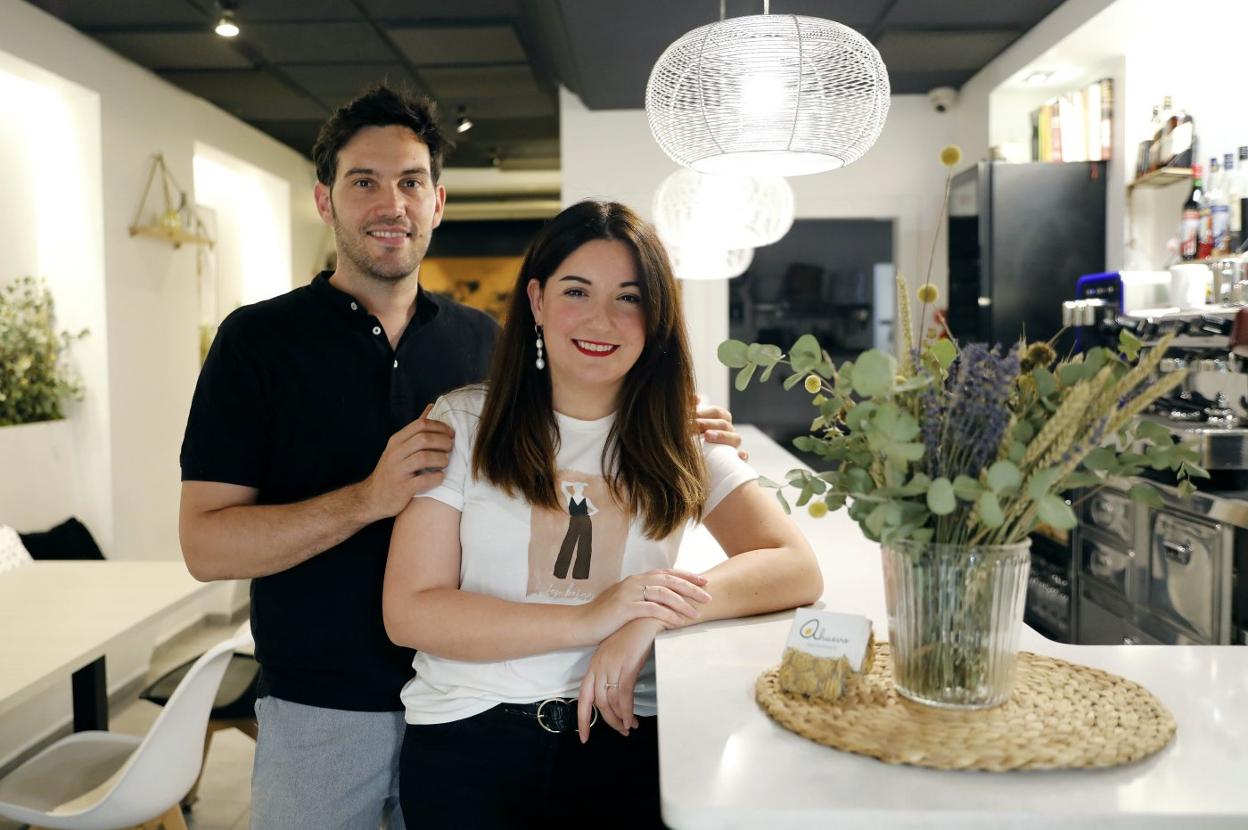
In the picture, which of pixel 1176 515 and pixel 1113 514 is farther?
pixel 1113 514

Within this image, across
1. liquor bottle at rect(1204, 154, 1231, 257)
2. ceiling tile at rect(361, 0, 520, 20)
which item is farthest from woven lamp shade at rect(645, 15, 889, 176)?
ceiling tile at rect(361, 0, 520, 20)

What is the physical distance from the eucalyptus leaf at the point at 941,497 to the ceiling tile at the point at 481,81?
187 inches

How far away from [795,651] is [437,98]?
536 centimetres

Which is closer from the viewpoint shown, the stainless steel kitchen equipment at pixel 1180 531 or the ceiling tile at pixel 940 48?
the stainless steel kitchen equipment at pixel 1180 531

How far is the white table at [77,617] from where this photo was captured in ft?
7.57

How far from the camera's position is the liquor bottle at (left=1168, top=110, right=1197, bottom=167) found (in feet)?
12.9

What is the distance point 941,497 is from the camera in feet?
3.17

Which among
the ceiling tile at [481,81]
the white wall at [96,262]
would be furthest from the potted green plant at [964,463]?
the ceiling tile at [481,81]

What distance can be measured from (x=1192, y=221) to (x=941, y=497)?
11.6ft

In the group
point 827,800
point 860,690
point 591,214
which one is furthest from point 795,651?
point 591,214

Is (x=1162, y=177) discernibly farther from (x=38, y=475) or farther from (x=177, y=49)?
(x=38, y=475)

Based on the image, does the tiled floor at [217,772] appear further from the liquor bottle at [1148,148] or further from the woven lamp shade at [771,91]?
the liquor bottle at [1148,148]

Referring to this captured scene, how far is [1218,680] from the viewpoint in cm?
123

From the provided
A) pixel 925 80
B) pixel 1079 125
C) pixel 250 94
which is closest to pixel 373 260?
pixel 1079 125
